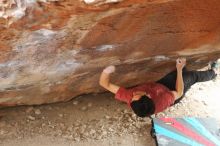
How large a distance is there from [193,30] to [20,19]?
951 millimetres

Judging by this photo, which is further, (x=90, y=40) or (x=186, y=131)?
(x=186, y=131)

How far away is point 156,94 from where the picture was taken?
261cm

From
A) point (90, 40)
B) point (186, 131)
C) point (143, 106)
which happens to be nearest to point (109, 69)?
point (143, 106)

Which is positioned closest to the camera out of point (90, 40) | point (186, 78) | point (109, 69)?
point (90, 40)

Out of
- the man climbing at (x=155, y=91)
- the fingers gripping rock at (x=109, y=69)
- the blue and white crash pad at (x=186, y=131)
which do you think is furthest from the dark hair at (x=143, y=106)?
the blue and white crash pad at (x=186, y=131)

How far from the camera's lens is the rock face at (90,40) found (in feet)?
5.95

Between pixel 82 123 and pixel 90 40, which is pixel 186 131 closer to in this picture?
pixel 82 123

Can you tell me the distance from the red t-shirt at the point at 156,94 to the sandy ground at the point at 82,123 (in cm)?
41

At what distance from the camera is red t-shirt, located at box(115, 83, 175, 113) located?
8.46 feet

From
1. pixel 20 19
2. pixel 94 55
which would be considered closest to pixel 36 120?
pixel 94 55

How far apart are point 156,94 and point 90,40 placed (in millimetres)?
702

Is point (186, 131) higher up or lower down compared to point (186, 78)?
lower down

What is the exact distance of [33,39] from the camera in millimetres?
1994

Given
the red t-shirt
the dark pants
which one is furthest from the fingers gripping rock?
the dark pants
